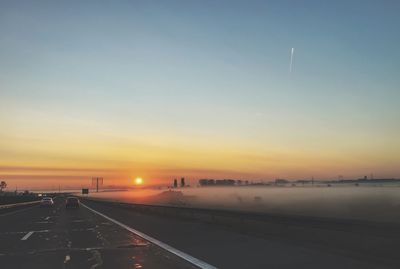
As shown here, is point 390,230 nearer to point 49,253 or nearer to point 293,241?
point 293,241

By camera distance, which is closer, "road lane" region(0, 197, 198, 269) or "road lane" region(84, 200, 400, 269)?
"road lane" region(84, 200, 400, 269)

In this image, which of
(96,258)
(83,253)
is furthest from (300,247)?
(83,253)

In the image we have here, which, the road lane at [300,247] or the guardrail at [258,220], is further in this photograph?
the guardrail at [258,220]

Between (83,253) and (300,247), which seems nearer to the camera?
(83,253)

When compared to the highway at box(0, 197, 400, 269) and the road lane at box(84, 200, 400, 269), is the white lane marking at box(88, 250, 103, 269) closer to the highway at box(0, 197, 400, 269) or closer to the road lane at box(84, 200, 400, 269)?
the highway at box(0, 197, 400, 269)

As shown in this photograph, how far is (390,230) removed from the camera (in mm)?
12758

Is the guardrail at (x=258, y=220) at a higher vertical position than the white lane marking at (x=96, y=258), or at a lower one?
higher

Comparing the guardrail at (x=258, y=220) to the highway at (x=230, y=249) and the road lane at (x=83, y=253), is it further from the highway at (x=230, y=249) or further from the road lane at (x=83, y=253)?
the road lane at (x=83, y=253)

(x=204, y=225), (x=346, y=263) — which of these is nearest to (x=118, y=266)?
(x=346, y=263)

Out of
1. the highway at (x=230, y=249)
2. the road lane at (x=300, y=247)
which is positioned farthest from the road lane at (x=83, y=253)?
the road lane at (x=300, y=247)

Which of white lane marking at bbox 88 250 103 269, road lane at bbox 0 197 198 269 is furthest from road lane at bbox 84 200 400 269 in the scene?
white lane marking at bbox 88 250 103 269

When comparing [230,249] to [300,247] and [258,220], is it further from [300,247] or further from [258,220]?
[258,220]

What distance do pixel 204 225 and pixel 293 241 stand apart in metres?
9.53

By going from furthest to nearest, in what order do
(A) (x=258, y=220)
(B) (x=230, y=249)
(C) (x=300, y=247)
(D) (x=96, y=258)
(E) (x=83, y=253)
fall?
(A) (x=258, y=220), (B) (x=230, y=249), (C) (x=300, y=247), (E) (x=83, y=253), (D) (x=96, y=258)
